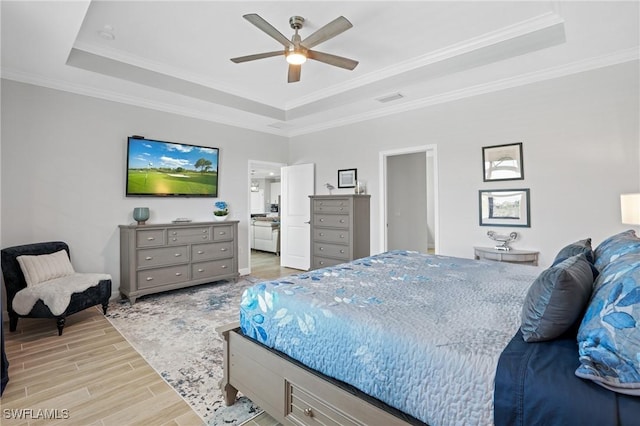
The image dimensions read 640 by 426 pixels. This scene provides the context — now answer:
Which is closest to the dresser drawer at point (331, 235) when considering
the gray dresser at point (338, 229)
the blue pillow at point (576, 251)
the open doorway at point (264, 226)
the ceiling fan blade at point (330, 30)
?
the gray dresser at point (338, 229)

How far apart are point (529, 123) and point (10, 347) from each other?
19.0ft

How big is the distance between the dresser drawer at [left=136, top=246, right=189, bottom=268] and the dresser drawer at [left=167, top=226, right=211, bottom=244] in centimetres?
11

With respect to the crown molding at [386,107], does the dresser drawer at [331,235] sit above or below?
below

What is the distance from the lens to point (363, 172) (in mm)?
5262

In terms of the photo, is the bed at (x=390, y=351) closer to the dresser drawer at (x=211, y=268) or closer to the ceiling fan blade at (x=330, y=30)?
the ceiling fan blade at (x=330, y=30)

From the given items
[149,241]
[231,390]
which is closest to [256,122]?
[149,241]

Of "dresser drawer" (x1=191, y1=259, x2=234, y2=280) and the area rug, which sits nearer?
the area rug

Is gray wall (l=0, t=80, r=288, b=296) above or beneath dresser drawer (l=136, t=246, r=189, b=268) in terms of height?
above

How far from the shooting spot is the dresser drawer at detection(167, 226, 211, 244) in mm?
4246

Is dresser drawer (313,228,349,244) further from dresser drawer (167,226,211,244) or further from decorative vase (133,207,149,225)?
decorative vase (133,207,149,225)

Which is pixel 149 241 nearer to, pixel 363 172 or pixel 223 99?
pixel 223 99

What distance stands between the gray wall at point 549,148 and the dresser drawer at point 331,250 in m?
1.44

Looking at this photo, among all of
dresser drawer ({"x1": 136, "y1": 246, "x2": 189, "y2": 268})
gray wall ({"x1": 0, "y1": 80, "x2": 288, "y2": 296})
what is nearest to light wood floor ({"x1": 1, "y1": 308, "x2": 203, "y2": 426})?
dresser drawer ({"x1": 136, "y1": 246, "x2": 189, "y2": 268})

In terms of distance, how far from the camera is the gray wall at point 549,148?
312 cm
